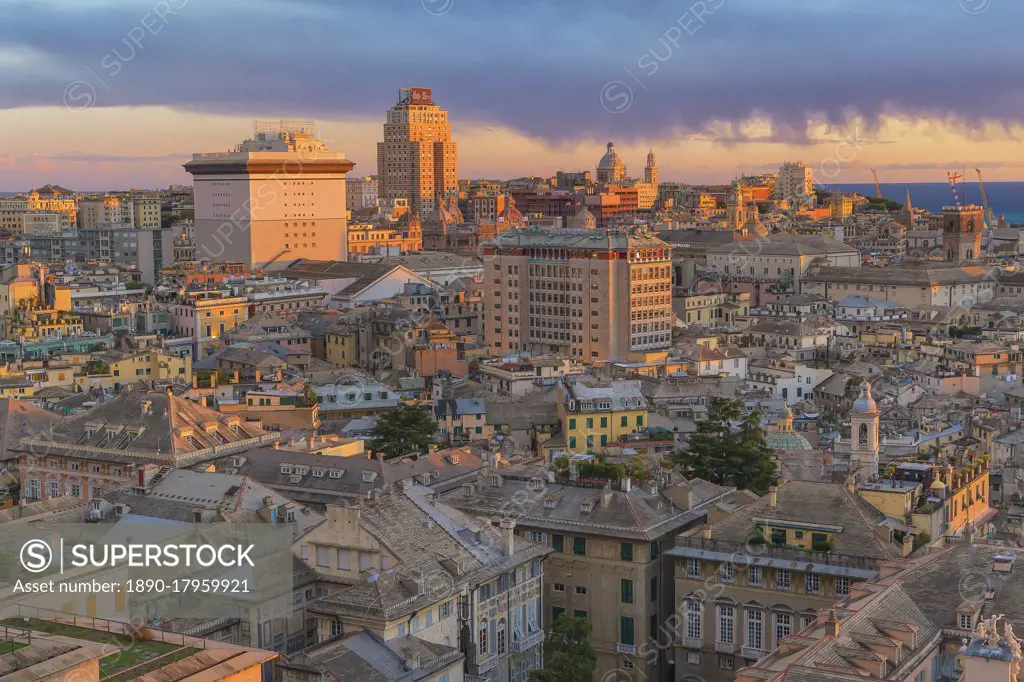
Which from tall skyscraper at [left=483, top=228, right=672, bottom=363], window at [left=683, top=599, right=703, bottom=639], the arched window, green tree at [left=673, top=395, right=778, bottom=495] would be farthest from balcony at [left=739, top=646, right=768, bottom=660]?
tall skyscraper at [left=483, top=228, right=672, bottom=363]

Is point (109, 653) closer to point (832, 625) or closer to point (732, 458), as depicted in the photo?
point (832, 625)

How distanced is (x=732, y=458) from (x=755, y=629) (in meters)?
11.5

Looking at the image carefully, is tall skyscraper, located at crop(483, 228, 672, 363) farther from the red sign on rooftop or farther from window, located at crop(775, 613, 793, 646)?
the red sign on rooftop

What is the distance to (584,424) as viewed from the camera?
48.7 m

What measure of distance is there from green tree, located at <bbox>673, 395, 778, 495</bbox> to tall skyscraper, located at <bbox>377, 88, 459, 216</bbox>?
149 metres

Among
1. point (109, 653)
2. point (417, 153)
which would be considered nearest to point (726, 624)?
point (109, 653)

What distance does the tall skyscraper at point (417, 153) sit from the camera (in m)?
191

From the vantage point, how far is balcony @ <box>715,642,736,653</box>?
27672mm

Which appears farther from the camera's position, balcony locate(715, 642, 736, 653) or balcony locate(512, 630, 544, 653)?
balcony locate(715, 642, 736, 653)

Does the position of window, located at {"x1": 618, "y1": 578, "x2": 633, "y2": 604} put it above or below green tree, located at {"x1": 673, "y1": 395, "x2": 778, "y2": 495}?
below

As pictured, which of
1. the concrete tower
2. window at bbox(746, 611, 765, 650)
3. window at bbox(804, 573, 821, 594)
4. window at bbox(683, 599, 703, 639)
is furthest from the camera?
the concrete tower

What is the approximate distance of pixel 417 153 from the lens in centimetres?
19138

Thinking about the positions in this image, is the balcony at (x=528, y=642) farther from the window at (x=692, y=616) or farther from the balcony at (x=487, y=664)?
the window at (x=692, y=616)

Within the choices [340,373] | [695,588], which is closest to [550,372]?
[340,373]
